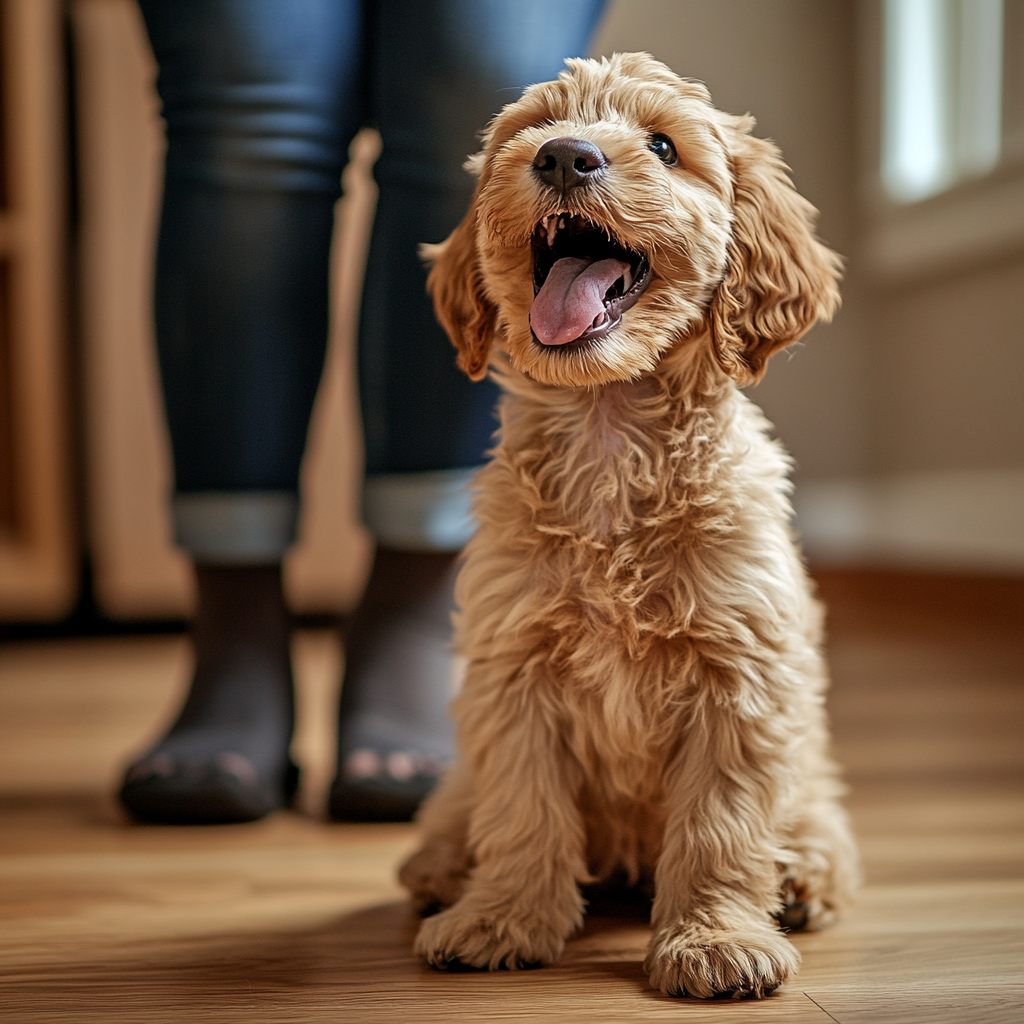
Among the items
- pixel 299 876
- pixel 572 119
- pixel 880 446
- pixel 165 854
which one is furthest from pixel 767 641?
pixel 880 446

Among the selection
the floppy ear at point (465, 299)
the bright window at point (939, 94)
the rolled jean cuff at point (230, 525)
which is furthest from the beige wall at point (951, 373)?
the floppy ear at point (465, 299)

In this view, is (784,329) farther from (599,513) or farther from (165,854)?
(165,854)

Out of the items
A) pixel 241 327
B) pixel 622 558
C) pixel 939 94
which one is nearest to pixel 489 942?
pixel 622 558

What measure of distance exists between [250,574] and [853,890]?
757mm

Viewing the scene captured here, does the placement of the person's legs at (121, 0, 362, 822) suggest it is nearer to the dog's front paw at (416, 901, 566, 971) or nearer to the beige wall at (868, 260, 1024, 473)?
the dog's front paw at (416, 901, 566, 971)

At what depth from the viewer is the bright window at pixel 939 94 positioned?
2.90 metres

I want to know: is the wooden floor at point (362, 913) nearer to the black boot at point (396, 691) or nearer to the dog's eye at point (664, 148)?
the black boot at point (396, 691)

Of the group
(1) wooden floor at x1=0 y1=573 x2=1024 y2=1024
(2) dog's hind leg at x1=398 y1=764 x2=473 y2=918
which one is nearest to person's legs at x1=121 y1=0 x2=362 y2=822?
(1) wooden floor at x1=0 y1=573 x2=1024 y2=1024

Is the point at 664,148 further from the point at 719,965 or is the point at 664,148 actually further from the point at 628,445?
the point at 719,965

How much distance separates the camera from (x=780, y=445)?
3.21 feet

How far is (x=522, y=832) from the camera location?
87cm

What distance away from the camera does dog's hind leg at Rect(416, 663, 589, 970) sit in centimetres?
86

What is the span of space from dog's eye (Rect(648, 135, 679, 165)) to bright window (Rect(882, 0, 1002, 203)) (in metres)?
2.30

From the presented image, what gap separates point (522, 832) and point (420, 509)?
525mm
